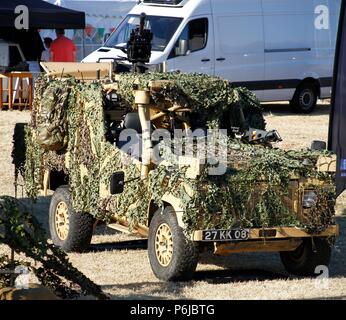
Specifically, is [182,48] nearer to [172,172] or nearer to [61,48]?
[61,48]

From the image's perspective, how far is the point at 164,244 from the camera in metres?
10.2

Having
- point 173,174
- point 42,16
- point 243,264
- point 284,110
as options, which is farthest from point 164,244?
point 284,110

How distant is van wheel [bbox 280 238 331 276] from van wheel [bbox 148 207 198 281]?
1.21 metres

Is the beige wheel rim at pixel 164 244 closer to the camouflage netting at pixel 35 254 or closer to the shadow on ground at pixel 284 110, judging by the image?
the camouflage netting at pixel 35 254

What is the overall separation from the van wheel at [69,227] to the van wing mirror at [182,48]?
11.5 meters

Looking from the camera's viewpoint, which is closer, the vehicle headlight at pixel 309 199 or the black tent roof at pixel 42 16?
the vehicle headlight at pixel 309 199

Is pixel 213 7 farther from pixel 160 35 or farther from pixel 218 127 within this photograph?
pixel 218 127

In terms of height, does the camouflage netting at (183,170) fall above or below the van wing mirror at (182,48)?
below

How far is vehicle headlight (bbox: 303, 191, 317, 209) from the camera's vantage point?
10.2m

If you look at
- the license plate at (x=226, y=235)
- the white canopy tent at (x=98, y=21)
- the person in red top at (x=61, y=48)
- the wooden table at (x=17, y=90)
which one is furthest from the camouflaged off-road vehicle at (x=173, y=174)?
the white canopy tent at (x=98, y=21)

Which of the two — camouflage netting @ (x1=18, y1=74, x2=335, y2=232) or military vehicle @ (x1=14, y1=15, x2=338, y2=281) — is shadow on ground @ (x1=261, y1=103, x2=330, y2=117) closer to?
military vehicle @ (x1=14, y1=15, x2=338, y2=281)

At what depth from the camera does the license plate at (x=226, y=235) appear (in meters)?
9.70

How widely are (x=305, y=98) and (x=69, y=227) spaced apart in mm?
14500

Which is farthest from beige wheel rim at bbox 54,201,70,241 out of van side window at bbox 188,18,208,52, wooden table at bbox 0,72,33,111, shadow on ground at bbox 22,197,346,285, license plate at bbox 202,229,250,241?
van side window at bbox 188,18,208,52
